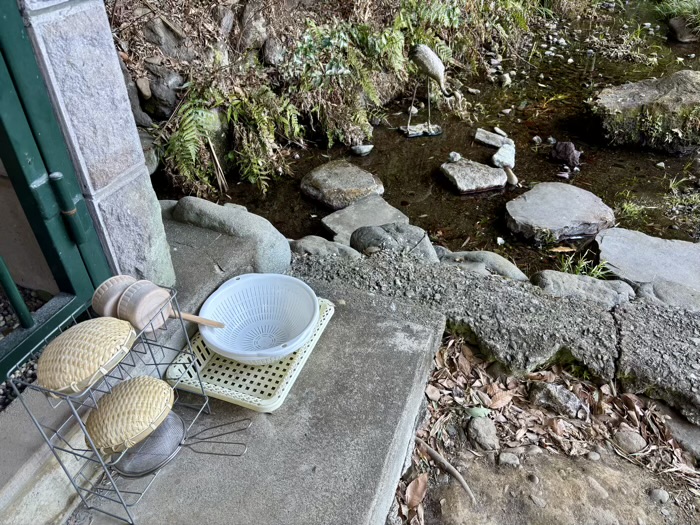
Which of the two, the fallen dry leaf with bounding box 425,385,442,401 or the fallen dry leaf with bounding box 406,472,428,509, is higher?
the fallen dry leaf with bounding box 425,385,442,401

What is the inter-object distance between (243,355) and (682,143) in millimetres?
5032

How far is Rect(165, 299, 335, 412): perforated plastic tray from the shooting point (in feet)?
6.38

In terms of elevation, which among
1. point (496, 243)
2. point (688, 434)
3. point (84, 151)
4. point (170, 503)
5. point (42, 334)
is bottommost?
point (496, 243)

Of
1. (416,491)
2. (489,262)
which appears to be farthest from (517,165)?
(416,491)

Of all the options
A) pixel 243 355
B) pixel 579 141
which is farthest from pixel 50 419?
pixel 579 141

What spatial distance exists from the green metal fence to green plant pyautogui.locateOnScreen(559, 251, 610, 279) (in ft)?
9.77

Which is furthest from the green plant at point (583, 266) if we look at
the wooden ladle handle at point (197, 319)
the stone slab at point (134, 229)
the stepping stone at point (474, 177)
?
the stone slab at point (134, 229)

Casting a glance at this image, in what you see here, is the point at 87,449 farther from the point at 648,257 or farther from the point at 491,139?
the point at 491,139

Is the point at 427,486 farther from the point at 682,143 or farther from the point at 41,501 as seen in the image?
the point at 682,143

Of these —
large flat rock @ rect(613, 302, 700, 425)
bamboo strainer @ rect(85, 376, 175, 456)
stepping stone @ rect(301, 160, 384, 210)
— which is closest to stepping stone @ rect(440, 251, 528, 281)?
large flat rock @ rect(613, 302, 700, 425)

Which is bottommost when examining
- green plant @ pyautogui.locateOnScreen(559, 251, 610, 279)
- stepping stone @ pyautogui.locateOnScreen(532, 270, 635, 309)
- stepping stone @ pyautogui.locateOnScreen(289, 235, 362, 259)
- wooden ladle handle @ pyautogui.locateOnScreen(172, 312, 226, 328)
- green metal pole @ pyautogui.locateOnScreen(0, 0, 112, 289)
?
green plant @ pyautogui.locateOnScreen(559, 251, 610, 279)

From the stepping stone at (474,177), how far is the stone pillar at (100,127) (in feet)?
10.2

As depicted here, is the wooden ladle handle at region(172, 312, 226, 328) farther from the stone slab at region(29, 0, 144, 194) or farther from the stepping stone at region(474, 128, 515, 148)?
the stepping stone at region(474, 128, 515, 148)

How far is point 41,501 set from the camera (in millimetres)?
1599
